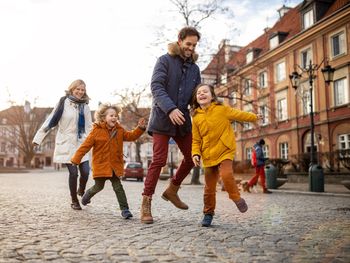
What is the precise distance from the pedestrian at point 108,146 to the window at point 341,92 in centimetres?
2383

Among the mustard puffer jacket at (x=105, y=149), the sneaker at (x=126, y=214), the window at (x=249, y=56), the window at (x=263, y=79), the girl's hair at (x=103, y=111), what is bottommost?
the sneaker at (x=126, y=214)

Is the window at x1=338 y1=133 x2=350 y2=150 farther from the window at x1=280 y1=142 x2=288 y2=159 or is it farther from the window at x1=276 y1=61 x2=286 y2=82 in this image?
the window at x1=276 y1=61 x2=286 y2=82

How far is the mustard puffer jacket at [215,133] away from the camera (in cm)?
451

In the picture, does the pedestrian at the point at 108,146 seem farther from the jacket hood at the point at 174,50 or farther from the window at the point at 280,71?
the window at the point at 280,71

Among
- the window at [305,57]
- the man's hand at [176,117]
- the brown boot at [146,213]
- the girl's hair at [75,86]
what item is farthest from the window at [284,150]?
the man's hand at [176,117]

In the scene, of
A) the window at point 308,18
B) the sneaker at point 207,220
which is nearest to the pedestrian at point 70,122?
the sneaker at point 207,220

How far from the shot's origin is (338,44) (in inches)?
1080

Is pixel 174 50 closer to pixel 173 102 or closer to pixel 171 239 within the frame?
pixel 173 102

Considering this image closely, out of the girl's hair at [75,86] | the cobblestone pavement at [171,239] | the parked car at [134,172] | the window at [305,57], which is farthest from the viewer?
the parked car at [134,172]

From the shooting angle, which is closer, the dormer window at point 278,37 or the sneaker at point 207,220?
the sneaker at point 207,220

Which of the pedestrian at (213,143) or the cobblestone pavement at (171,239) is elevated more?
the pedestrian at (213,143)

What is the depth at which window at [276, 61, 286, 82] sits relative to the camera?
109ft

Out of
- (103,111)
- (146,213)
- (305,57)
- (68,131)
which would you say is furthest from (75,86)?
(305,57)

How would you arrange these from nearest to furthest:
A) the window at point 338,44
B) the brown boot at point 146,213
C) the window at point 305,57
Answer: the brown boot at point 146,213 < the window at point 338,44 < the window at point 305,57
